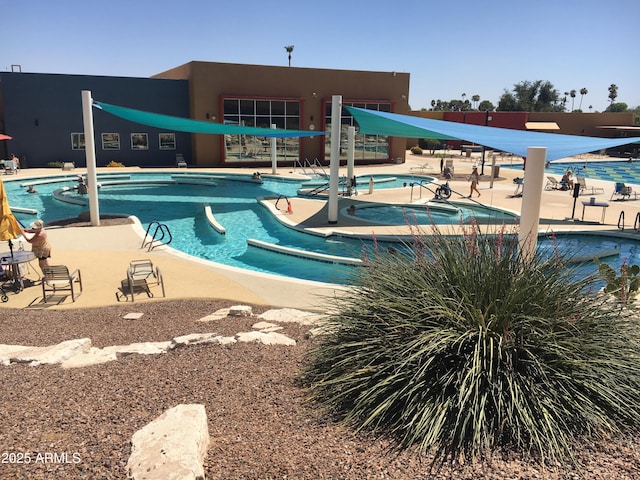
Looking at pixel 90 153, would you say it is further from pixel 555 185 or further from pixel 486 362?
pixel 555 185

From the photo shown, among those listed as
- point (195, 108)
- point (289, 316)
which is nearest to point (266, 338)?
point (289, 316)

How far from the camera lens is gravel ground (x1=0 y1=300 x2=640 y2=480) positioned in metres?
3.02

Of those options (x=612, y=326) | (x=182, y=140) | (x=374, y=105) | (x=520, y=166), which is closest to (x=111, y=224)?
(x=612, y=326)

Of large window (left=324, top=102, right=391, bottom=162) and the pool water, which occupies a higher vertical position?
large window (left=324, top=102, right=391, bottom=162)

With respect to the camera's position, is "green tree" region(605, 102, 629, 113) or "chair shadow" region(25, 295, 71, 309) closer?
"chair shadow" region(25, 295, 71, 309)

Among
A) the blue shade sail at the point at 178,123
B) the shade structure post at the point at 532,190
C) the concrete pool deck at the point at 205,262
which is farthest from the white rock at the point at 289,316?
the blue shade sail at the point at 178,123

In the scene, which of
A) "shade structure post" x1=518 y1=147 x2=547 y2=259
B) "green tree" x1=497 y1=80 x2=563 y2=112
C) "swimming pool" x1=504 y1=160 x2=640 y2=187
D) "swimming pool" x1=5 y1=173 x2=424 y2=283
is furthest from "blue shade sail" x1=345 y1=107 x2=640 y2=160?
"green tree" x1=497 y1=80 x2=563 y2=112

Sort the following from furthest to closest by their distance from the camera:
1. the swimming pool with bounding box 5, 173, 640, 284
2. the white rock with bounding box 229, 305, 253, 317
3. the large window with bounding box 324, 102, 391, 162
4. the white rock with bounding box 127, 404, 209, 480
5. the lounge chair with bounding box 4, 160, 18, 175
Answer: the large window with bounding box 324, 102, 391, 162 < the lounge chair with bounding box 4, 160, 18, 175 < the swimming pool with bounding box 5, 173, 640, 284 < the white rock with bounding box 229, 305, 253, 317 < the white rock with bounding box 127, 404, 209, 480

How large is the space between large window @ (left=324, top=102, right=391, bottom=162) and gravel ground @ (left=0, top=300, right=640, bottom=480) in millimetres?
28407

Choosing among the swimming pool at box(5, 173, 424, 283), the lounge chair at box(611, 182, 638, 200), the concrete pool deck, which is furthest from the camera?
the lounge chair at box(611, 182, 638, 200)

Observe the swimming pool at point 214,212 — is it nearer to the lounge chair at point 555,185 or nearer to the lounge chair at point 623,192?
the lounge chair at point 555,185

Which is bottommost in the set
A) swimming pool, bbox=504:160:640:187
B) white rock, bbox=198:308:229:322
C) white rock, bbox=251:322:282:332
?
white rock, bbox=198:308:229:322

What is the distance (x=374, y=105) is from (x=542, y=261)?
2988 centimetres

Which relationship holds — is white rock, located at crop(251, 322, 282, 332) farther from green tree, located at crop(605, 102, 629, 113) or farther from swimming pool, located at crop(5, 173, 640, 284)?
green tree, located at crop(605, 102, 629, 113)
